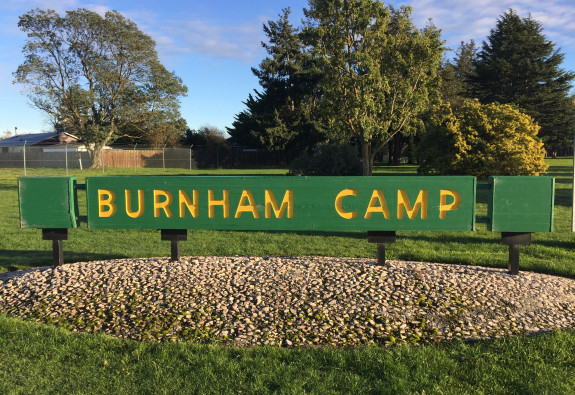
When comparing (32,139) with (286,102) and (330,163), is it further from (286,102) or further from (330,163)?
(330,163)

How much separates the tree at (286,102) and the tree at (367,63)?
25.2 m

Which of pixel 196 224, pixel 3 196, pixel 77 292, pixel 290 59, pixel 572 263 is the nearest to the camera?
pixel 77 292

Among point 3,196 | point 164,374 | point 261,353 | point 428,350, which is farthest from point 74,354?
point 3,196

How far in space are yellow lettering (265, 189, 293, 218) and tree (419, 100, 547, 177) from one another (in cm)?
1350

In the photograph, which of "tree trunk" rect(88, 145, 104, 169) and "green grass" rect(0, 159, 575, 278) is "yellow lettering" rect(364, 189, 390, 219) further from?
"tree trunk" rect(88, 145, 104, 169)

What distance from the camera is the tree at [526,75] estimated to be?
138ft

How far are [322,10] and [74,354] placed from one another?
1526 cm

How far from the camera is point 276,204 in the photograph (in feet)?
18.0

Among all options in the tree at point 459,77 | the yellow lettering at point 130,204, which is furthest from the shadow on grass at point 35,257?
the tree at point 459,77

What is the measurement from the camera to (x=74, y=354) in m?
3.62

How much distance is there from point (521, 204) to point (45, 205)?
585cm

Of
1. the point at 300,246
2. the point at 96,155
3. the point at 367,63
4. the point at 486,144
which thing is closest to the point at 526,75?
the point at 486,144

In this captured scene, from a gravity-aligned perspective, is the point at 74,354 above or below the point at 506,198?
below

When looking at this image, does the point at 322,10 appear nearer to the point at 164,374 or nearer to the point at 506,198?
the point at 506,198
